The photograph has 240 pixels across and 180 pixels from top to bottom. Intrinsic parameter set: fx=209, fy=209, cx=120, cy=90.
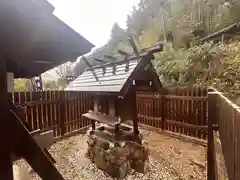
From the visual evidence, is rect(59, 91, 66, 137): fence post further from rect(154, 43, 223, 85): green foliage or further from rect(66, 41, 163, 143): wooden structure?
rect(154, 43, 223, 85): green foliage

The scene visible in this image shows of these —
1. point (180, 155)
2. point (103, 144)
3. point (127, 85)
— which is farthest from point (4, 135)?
point (180, 155)

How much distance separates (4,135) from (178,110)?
21.8 feet

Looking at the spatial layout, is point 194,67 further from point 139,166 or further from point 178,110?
point 139,166

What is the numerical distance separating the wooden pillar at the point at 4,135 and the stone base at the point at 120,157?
12.0ft

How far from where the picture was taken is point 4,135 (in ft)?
4.61

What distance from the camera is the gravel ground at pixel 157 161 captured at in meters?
4.85

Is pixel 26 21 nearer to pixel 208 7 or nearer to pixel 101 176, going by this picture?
pixel 101 176

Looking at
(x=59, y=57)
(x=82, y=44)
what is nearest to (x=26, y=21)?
(x=82, y=44)

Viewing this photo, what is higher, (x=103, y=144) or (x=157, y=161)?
(x=103, y=144)

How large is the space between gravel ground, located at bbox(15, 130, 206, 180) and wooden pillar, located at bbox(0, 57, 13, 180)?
12.3 ft

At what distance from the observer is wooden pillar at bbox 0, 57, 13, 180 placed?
139 centimetres

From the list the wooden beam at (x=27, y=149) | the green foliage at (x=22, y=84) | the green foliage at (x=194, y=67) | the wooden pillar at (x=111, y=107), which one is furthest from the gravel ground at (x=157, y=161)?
the green foliage at (x=22, y=84)

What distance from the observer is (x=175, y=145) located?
22.1 feet

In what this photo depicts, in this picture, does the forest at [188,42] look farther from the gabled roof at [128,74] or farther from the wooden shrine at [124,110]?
the wooden shrine at [124,110]
